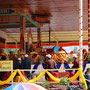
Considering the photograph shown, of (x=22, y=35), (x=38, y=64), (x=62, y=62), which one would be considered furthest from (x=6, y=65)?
(x=22, y=35)

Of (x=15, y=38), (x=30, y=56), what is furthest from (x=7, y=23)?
(x=15, y=38)

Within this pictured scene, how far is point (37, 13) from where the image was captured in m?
16.0

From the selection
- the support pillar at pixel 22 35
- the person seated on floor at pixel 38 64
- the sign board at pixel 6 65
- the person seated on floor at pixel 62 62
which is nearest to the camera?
the sign board at pixel 6 65

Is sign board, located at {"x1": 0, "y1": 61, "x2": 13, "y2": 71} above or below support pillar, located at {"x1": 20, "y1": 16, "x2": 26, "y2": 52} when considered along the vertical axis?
below

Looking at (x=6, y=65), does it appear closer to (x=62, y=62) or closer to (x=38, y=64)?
(x=38, y=64)

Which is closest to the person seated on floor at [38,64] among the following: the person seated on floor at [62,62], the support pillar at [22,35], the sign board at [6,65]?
the person seated on floor at [62,62]

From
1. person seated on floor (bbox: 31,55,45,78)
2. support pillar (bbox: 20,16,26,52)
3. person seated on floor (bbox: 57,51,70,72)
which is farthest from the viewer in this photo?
support pillar (bbox: 20,16,26,52)

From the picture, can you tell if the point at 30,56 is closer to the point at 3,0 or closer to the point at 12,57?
the point at 12,57

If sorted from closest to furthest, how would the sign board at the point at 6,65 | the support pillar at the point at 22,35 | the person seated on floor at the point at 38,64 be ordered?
the sign board at the point at 6,65
the person seated on floor at the point at 38,64
the support pillar at the point at 22,35

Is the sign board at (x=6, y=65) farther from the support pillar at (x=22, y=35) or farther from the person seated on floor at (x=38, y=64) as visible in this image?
the support pillar at (x=22, y=35)

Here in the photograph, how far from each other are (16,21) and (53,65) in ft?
29.7

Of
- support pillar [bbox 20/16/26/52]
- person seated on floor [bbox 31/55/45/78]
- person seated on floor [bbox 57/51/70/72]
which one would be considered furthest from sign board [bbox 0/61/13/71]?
support pillar [bbox 20/16/26/52]

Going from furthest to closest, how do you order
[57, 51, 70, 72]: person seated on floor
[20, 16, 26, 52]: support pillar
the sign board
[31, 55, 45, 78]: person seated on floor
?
[20, 16, 26, 52]: support pillar < [57, 51, 70, 72]: person seated on floor < [31, 55, 45, 78]: person seated on floor < the sign board

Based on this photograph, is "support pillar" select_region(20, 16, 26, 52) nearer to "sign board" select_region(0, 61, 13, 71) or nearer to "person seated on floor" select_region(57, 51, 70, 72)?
"person seated on floor" select_region(57, 51, 70, 72)
